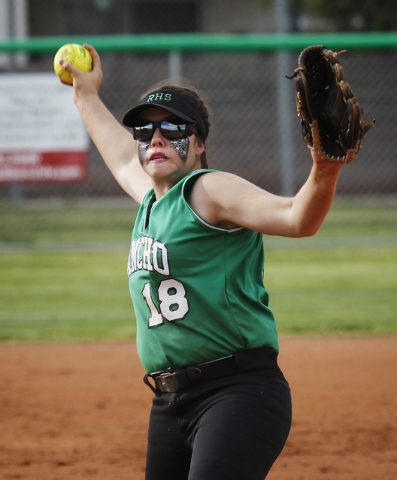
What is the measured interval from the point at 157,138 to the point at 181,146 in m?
0.09

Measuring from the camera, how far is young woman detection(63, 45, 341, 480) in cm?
202

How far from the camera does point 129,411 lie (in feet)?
13.7

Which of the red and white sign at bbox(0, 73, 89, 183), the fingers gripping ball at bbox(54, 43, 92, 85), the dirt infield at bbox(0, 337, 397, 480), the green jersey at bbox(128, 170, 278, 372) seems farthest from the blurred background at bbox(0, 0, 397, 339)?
the green jersey at bbox(128, 170, 278, 372)

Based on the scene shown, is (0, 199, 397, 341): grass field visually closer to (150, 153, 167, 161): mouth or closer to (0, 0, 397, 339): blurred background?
(0, 0, 397, 339): blurred background

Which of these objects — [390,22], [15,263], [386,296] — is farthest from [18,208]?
[390,22]

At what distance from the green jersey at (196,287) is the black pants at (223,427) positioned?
11 centimetres

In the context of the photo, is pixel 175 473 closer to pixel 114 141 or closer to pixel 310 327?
pixel 114 141

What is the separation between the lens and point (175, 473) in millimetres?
2299

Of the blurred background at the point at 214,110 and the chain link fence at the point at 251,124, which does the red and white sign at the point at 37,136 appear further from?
the chain link fence at the point at 251,124

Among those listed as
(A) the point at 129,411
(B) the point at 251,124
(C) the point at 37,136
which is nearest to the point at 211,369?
(A) the point at 129,411

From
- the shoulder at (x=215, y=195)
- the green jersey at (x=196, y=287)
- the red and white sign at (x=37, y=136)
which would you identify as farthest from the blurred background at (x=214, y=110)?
the shoulder at (x=215, y=195)

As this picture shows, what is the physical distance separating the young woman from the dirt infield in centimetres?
117

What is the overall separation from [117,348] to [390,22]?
41.1ft

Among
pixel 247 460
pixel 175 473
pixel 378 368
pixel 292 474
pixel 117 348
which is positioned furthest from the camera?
pixel 117 348
